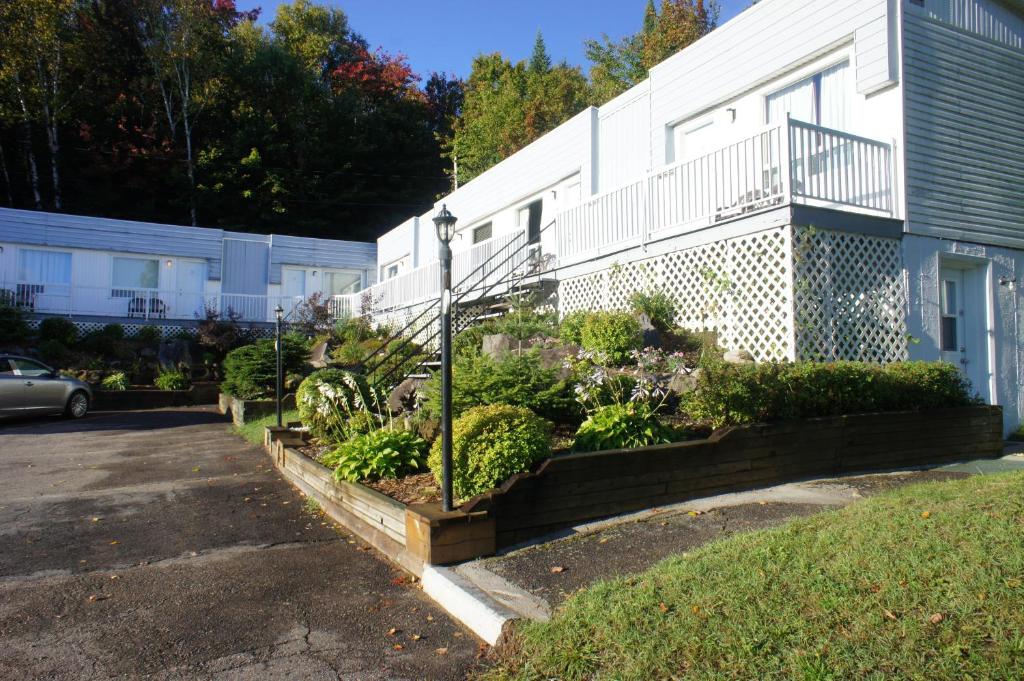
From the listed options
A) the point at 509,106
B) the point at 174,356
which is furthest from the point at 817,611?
the point at 509,106

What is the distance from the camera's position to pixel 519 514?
509 centimetres

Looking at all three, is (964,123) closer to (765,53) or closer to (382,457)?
(765,53)

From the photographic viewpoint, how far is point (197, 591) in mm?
4633

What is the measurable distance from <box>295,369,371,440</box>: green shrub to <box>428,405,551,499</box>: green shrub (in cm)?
294

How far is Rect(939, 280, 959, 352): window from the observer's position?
10.1 m

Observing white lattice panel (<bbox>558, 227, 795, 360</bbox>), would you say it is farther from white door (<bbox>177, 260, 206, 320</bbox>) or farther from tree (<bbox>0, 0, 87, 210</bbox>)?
tree (<bbox>0, 0, 87, 210</bbox>)

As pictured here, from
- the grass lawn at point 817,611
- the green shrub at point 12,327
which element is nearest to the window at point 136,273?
the green shrub at point 12,327

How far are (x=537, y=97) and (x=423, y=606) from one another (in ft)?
109

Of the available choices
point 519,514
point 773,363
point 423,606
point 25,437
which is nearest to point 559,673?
point 423,606

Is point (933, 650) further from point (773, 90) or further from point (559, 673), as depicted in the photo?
point (773, 90)

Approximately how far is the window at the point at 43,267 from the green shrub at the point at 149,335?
16.2 ft

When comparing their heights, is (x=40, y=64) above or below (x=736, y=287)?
above

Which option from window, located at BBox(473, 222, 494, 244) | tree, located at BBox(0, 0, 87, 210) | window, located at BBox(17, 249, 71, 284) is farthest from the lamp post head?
tree, located at BBox(0, 0, 87, 210)

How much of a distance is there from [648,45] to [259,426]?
2626cm
